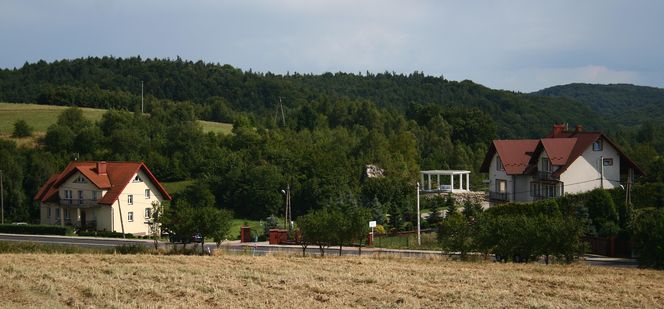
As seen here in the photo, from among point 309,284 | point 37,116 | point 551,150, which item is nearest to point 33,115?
point 37,116

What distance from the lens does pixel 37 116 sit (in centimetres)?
10444

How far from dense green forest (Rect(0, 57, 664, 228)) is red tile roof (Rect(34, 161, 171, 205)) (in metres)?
7.71

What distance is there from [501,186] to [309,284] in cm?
3431

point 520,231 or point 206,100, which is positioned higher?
point 206,100

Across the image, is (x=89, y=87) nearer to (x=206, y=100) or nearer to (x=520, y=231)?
(x=206, y=100)

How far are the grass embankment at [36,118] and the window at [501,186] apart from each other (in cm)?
5259

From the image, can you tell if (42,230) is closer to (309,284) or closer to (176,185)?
(176,185)

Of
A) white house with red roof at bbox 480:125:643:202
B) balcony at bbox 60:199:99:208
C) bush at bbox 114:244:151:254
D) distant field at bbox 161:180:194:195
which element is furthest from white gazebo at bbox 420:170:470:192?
bush at bbox 114:244:151:254

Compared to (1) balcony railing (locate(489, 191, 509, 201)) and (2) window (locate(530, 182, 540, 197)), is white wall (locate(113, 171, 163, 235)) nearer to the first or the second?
(1) balcony railing (locate(489, 191, 509, 201))

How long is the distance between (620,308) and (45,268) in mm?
18344

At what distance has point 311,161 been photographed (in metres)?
77.9

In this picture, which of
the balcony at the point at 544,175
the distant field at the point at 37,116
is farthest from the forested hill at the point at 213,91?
the balcony at the point at 544,175

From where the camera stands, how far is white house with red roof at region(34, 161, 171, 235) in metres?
60.9

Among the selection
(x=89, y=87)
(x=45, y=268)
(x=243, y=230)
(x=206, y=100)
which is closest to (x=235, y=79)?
(x=206, y=100)
